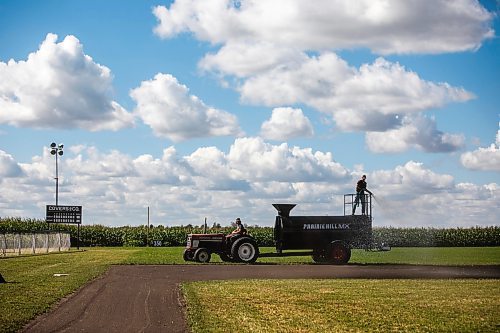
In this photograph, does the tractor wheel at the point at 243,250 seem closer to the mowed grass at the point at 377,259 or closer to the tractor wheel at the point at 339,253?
the mowed grass at the point at 377,259

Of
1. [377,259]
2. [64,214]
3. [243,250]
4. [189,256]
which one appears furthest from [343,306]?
[64,214]

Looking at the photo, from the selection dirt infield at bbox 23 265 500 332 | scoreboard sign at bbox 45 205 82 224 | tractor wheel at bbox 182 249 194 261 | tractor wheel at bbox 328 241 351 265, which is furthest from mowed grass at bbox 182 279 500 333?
scoreboard sign at bbox 45 205 82 224

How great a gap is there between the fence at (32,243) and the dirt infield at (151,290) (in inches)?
896

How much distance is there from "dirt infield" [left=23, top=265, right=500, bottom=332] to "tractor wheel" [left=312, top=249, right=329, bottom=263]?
207cm

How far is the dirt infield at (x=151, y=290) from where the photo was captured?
50.6 ft

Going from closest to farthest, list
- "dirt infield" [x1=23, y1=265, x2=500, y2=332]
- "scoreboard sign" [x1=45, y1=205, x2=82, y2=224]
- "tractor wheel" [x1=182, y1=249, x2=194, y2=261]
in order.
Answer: "dirt infield" [x1=23, y1=265, x2=500, y2=332] → "tractor wheel" [x1=182, y1=249, x2=194, y2=261] → "scoreboard sign" [x1=45, y1=205, x2=82, y2=224]

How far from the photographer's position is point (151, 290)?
73.7 ft

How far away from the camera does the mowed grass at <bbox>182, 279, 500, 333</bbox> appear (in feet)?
48.5

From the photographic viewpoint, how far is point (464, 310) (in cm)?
1709

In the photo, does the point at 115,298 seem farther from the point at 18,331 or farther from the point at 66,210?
the point at 66,210

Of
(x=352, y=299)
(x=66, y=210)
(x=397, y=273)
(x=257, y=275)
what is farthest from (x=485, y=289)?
(x=66, y=210)

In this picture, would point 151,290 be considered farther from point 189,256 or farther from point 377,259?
point 377,259

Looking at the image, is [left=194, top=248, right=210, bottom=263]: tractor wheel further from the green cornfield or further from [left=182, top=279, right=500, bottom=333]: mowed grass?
the green cornfield

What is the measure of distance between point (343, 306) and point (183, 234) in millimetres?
68163
